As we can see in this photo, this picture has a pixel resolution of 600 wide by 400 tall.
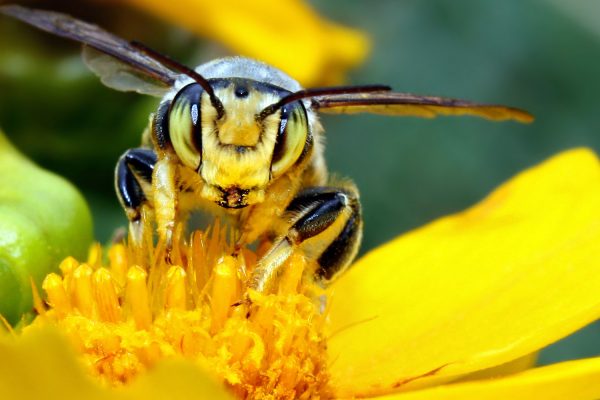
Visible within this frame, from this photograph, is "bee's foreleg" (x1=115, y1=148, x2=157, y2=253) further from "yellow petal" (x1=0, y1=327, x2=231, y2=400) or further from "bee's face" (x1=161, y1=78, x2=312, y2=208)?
"yellow petal" (x1=0, y1=327, x2=231, y2=400)

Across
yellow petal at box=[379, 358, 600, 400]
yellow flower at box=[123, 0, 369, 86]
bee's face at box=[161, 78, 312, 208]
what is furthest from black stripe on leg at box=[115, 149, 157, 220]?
yellow flower at box=[123, 0, 369, 86]

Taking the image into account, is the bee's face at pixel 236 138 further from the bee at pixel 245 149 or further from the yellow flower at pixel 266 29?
the yellow flower at pixel 266 29

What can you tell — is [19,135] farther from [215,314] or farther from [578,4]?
[578,4]

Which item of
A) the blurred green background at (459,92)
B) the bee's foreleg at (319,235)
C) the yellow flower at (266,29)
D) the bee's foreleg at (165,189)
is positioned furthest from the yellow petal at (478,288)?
the blurred green background at (459,92)

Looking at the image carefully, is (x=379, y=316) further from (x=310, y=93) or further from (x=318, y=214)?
(x=310, y=93)

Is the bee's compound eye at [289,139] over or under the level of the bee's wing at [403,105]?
under

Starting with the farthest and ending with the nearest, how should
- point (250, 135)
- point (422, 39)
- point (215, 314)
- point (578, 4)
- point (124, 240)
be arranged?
A: point (422, 39)
point (578, 4)
point (124, 240)
point (215, 314)
point (250, 135)

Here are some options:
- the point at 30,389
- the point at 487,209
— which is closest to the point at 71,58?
the point at 487,209
